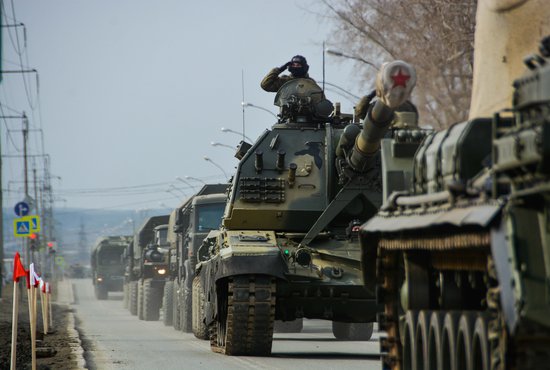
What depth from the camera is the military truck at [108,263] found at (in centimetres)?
7025

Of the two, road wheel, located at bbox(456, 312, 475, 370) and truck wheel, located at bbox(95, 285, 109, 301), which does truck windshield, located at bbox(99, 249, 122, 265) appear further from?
road wheel, located at bbox(456, 312, 475, 370)

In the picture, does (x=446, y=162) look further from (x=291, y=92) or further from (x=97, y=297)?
(x=97, y=297)

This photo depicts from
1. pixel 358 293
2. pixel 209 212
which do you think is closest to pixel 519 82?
pixel 358 293

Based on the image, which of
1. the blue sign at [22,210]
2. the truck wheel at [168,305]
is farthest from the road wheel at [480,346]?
the blue sign at [22,210]

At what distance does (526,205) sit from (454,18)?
34.2m

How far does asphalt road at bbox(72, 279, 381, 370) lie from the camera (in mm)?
18766

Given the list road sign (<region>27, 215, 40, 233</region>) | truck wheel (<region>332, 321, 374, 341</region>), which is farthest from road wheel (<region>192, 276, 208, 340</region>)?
road sign (<region>27, 215, 40, 233</region>)

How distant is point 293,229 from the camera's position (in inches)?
845

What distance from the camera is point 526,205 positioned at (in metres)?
9.45

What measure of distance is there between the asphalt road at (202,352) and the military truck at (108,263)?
38.3m

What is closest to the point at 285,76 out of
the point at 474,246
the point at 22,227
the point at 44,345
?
the point at 44,345

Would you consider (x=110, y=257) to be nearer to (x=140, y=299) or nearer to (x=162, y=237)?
(x=162, y=237)

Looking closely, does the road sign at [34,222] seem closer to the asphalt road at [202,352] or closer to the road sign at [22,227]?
the road sign at [22,227]

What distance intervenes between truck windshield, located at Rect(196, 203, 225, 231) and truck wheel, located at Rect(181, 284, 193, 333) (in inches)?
50.8
